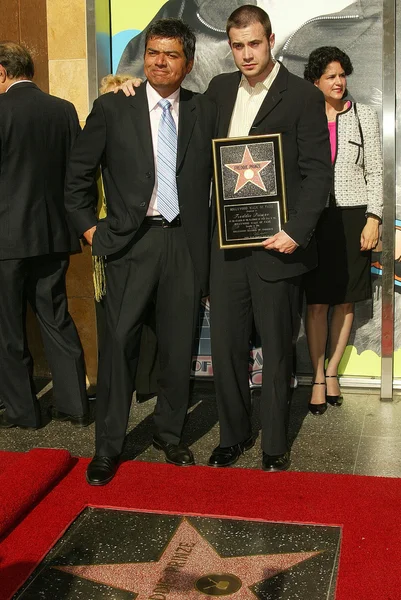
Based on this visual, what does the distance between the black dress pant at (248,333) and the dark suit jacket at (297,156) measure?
98 mm

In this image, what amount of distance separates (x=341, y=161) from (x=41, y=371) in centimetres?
244

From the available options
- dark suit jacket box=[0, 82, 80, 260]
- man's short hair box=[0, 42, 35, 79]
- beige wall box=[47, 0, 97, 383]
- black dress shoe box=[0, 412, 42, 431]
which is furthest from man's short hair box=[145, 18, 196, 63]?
black dress shoe box=[0, 412, 42, 431]

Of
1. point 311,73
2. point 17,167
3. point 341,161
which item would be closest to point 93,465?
point 17,167

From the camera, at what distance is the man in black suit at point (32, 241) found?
4680mm

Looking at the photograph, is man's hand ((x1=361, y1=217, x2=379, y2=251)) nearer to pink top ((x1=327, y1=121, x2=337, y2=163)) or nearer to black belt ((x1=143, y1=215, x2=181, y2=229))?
pink top ((x1=327, y1=121, x2=337, y2=163))

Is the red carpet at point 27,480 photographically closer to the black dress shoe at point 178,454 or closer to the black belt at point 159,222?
the black dress shoe at point 178,454

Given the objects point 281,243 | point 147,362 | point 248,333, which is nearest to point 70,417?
point 147,362

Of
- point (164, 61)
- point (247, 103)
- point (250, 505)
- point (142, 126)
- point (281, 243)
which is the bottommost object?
point (250, 505)

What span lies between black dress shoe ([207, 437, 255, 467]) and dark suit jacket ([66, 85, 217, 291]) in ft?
2.69

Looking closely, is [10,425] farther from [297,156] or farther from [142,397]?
[297,156]

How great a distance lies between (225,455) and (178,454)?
8.9 inches

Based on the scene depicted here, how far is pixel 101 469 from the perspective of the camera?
4008mm

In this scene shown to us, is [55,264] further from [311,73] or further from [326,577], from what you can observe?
[326,577]

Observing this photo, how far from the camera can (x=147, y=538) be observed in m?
3.40
